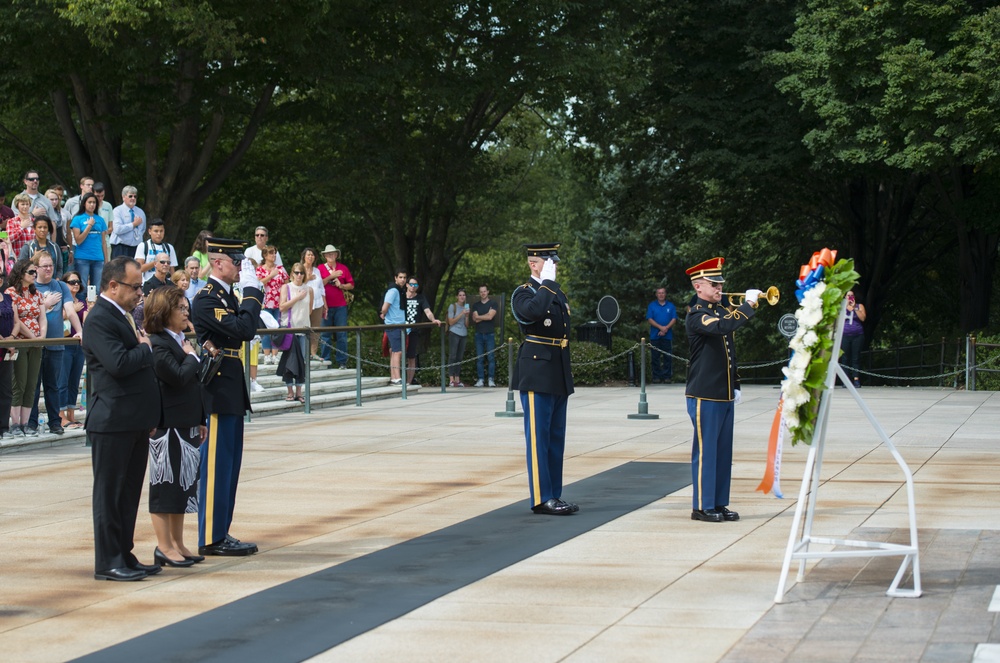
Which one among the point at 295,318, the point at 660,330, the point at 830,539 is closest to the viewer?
the point at 830,539

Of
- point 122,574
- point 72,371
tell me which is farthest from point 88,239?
point 122,574

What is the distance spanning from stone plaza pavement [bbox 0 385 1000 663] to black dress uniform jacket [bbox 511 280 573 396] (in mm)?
1073

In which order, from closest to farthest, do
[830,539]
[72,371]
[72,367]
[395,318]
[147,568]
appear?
[830,539] → [147,568] → [72,367] → [72,371] → [395,318]

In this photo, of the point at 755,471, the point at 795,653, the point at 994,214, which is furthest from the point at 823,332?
the point at 994,214

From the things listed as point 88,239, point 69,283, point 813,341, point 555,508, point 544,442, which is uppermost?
point 88,239

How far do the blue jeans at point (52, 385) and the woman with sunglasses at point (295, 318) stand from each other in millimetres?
4809

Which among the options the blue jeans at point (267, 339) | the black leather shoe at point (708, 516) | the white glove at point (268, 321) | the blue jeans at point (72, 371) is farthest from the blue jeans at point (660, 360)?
the black leather shoe at point (708, 516)

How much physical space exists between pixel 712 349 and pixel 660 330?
15.9 metres

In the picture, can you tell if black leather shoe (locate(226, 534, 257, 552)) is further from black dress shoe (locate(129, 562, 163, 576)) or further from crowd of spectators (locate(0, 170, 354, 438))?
crowd of spectators (locate(0, 170, 354, 438))

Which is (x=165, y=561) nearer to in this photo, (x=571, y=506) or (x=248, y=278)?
(x=248, y=278)

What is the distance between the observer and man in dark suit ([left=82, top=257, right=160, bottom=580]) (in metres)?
8.12

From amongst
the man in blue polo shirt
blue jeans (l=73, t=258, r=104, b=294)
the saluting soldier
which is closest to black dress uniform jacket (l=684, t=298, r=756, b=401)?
the saluting soldier

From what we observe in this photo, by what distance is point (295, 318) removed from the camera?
21234 millimetres

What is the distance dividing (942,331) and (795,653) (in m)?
36.8
